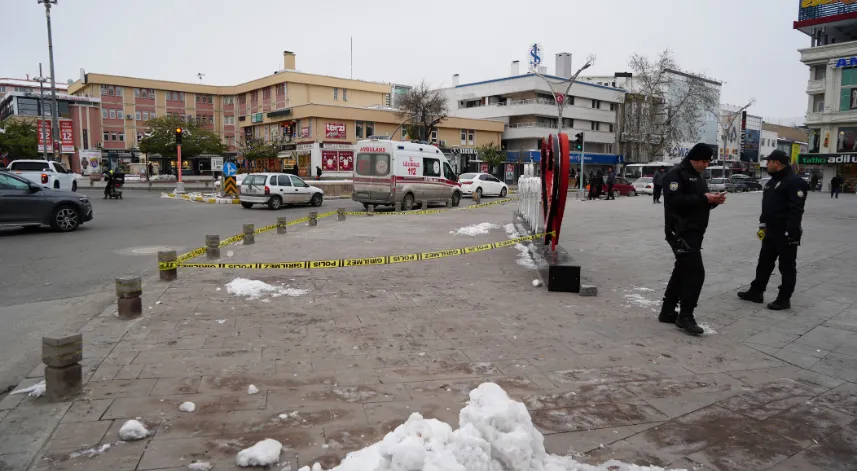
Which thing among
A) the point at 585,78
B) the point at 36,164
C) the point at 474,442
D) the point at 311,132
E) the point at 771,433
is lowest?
the point at 771,433

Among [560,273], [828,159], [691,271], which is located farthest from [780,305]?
[828,159]

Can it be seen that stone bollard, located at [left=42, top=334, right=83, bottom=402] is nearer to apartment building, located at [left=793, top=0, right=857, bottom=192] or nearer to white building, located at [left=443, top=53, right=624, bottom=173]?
apartment building, located at [left=793, top=0, right=857, bottom=192]

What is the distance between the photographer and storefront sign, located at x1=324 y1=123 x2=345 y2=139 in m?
51.6

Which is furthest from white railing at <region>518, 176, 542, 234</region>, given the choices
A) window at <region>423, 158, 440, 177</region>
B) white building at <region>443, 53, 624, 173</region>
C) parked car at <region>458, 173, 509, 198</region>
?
white building at <region>443, 53, 624, 173</region>

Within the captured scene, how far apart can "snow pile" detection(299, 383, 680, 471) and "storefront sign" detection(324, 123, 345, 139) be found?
50.8 meters

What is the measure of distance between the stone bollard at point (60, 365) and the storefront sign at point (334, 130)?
1944 inches

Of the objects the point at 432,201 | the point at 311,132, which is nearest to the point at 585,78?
the point at 311,132

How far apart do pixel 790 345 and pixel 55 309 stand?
8354mm

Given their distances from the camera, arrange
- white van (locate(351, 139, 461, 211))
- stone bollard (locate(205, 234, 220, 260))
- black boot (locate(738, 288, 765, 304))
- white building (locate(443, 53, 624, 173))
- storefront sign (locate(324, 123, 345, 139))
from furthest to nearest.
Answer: white building (locate(443, 53, 624, 173))
storefront sign (locate(324, 123, 345, 139))
white van (locate(351, 139, 461, 211))
stone bollard (locate(205, 234, 220, 260))
black boot (locate(738, 288, 765, 304))

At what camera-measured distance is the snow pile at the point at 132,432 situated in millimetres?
3309

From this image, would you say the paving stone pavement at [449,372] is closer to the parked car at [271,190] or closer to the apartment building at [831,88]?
the parked car at [271,190]

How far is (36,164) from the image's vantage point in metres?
27.9

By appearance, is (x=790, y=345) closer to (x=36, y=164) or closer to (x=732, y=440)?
(x=732, y=440)

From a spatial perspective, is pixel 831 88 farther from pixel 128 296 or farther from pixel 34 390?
pixel 34 390
